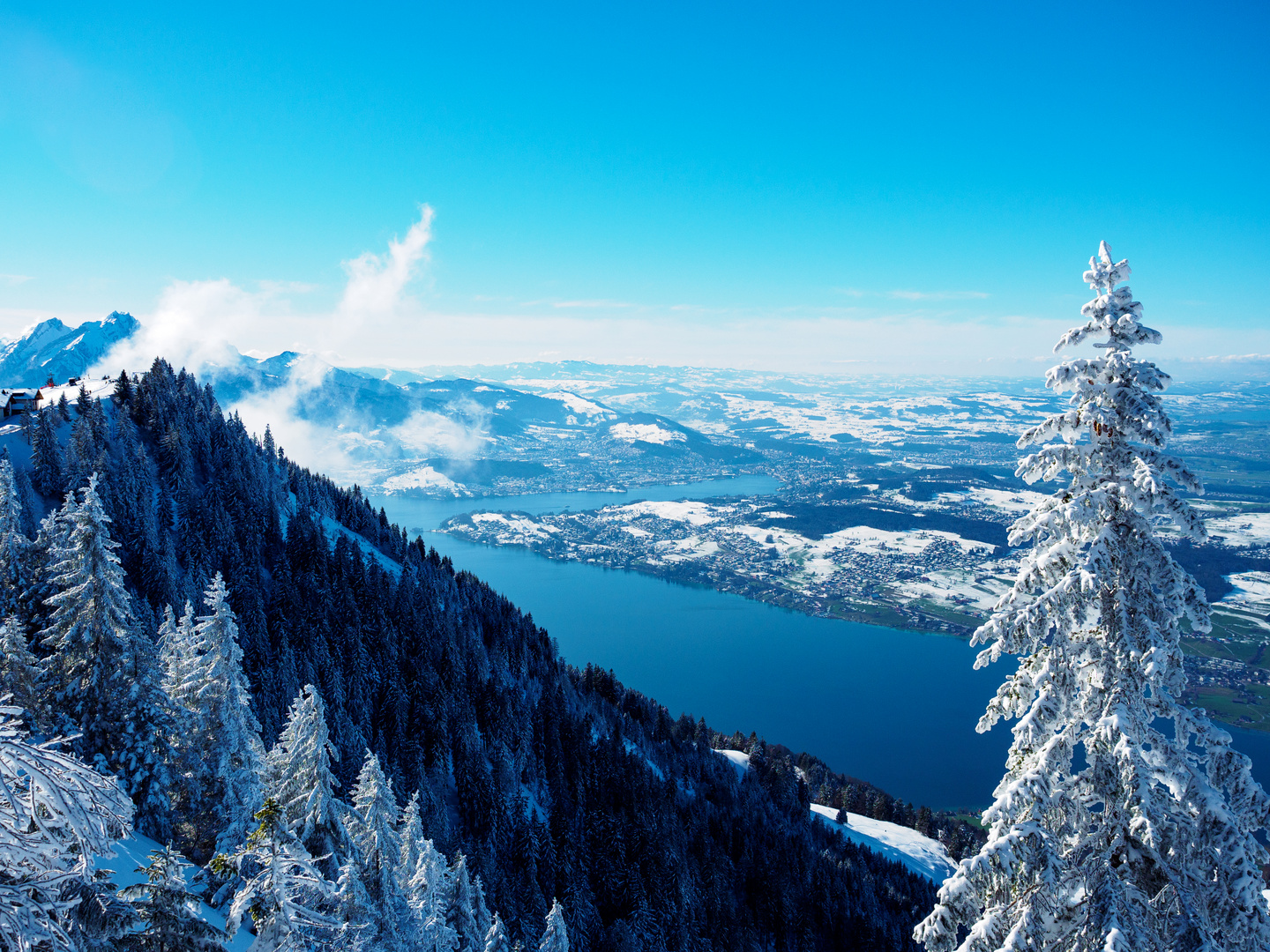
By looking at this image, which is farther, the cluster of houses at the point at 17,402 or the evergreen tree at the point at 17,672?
the cluster of houses at the point at 17,402

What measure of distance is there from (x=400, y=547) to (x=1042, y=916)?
290ft

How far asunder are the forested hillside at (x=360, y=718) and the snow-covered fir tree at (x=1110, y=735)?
17291 millimetres

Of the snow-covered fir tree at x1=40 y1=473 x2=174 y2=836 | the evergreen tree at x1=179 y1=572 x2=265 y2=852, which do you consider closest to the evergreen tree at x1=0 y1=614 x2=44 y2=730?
the snow-covered fir tree at x1=40 y1=473 x2=174 y2=836

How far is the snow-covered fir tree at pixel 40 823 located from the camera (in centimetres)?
585

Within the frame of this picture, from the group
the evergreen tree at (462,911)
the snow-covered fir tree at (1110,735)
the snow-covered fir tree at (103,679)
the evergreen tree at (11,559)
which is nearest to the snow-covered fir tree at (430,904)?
the evergreen tree at (462,911)

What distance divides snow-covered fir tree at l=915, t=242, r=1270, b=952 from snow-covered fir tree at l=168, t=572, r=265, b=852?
23.6 m

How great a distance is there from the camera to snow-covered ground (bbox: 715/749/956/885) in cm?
7600

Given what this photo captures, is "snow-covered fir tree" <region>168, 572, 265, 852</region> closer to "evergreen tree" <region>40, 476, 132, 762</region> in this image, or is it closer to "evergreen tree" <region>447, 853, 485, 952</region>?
"evergreen tree" <region>40, 476, 132, 762</region>

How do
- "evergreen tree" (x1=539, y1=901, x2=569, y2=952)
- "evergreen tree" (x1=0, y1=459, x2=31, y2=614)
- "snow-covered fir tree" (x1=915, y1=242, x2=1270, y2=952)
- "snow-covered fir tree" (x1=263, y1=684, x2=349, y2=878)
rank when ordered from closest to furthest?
"snow-covered fir tree" (x1=915, y1=242, x2=1270, y2=952), "snow-covered fir tree" (x1=263, y1=684, x2=349, y2=878), "evergreen tree" (x1=0, y1=459, x2=31, y2=614), "evergreen tree" (x1=539, y1=901, x2=569, y2=952)

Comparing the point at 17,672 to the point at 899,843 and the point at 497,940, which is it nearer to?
the point at 497,940

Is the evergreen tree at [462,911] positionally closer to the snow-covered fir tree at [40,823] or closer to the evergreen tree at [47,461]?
the snow-covered fir tree at [40,823]

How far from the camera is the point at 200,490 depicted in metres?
64.0

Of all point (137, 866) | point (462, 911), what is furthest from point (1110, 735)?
point (462, 911)

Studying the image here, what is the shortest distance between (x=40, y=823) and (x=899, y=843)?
93.8m
